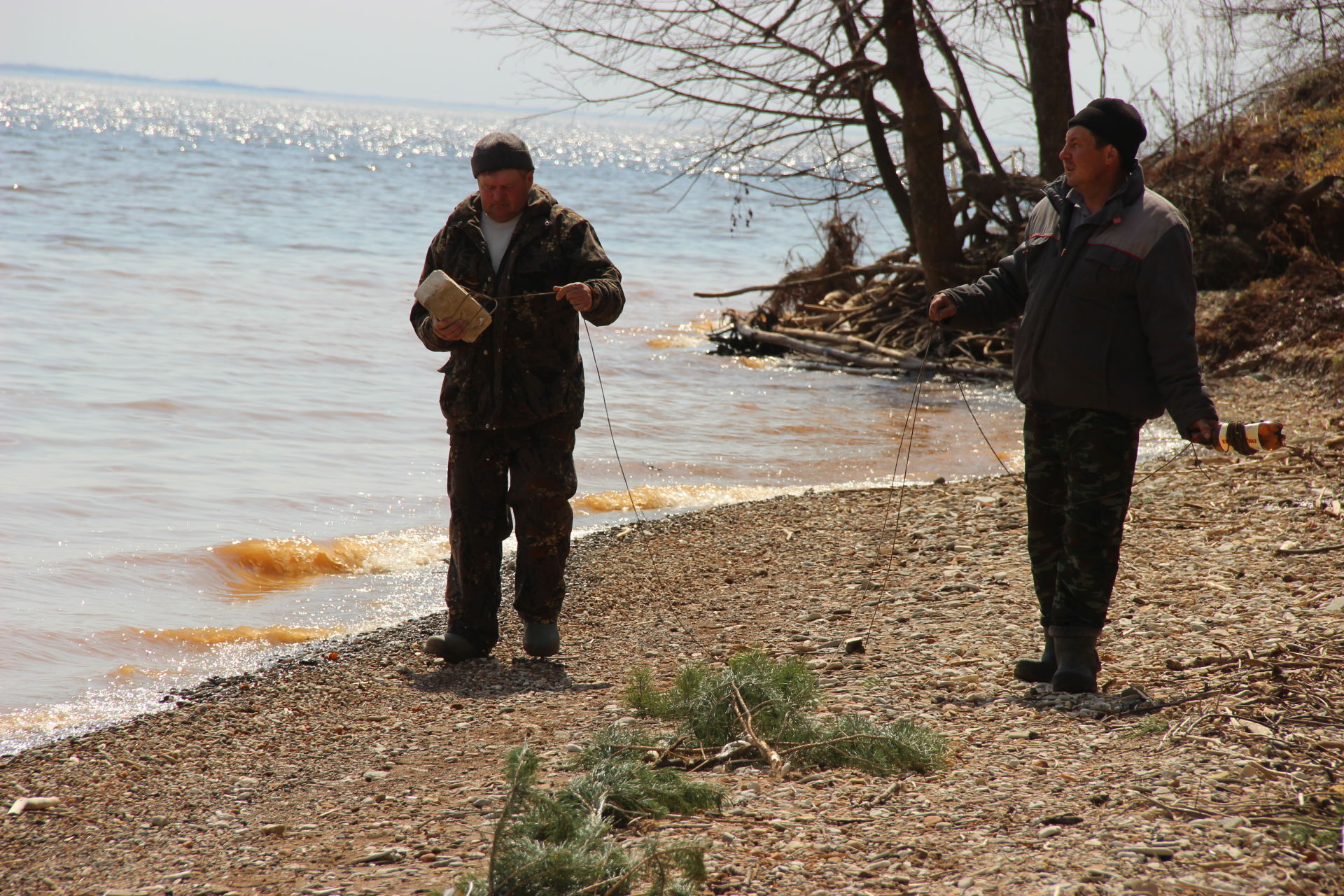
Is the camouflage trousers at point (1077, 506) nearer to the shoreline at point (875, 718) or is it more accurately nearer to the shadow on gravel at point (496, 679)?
the shoreline at point (875, 718)

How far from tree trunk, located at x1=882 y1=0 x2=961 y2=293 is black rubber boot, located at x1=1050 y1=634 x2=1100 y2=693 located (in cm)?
929

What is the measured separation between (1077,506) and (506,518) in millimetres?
2181

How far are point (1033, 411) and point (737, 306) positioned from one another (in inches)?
679

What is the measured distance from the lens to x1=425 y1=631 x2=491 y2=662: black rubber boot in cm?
446

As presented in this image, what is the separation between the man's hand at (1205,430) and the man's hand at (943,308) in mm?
888

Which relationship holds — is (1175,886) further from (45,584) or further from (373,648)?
(45,584)

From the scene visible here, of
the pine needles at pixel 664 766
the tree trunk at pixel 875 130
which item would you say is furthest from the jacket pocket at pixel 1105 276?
the tree trunk at pixel 875 130

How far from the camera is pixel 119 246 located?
59.0 feet

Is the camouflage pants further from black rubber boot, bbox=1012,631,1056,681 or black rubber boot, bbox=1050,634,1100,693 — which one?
black rubber boot, bbox=1050,634,1100,693

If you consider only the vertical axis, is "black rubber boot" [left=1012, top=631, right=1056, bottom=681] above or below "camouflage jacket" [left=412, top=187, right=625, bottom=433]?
below

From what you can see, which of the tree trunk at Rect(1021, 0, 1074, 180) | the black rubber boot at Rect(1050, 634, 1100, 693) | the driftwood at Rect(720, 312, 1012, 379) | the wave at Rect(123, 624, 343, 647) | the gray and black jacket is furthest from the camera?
the driftwood at Rect(720, 312, 1012, 379)

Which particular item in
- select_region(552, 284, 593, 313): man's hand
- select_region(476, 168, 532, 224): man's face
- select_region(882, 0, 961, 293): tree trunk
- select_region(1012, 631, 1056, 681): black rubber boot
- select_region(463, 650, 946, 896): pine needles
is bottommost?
select_region(463, 650, 946, 896): pine needles

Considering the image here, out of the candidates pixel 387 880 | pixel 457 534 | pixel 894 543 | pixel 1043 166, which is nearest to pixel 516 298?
pixel 457 534

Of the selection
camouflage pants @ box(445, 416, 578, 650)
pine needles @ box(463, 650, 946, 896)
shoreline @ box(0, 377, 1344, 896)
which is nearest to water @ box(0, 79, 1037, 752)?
shoreline @ box(0, 377, 1344, 896)
